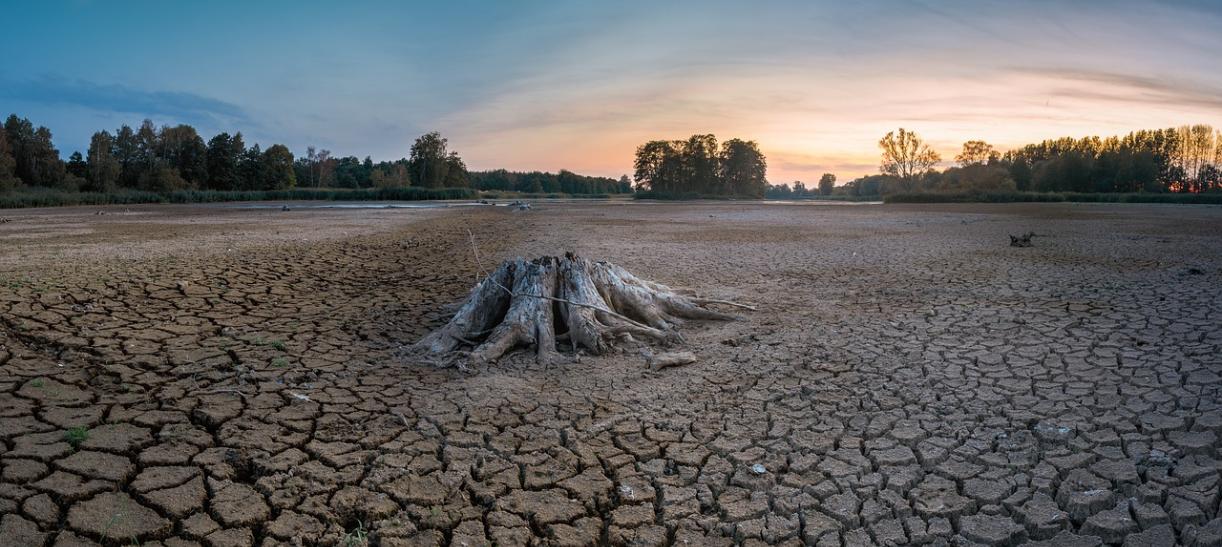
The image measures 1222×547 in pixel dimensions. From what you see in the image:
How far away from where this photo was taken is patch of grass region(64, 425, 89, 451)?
137 inches

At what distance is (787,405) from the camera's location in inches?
173

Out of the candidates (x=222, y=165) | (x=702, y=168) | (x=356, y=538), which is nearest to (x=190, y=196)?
(x=222, y=165)

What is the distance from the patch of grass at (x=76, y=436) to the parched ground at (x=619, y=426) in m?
0.02

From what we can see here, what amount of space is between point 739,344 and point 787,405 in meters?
1.66

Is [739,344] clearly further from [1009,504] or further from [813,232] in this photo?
[813,232]

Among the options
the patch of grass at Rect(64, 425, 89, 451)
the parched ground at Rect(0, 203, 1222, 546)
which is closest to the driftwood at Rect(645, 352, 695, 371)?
the parched ground at Rect(0, 203, 1222, 546)

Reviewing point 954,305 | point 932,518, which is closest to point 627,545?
point 932,518

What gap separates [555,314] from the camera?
6.32m

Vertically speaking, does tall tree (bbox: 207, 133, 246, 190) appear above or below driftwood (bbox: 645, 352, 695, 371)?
above

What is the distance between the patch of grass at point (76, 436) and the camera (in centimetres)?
349

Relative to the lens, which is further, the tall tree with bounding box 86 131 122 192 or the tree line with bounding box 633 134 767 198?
the tree line with bounding box 633 134 767 198

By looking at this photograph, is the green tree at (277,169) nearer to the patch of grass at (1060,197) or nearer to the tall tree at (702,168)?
the tall tree at (702,168)

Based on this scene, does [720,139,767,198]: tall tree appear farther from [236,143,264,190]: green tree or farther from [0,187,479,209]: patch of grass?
[236,143,264,190]: green tree

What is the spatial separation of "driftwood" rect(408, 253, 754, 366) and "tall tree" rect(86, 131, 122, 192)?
241 feet
